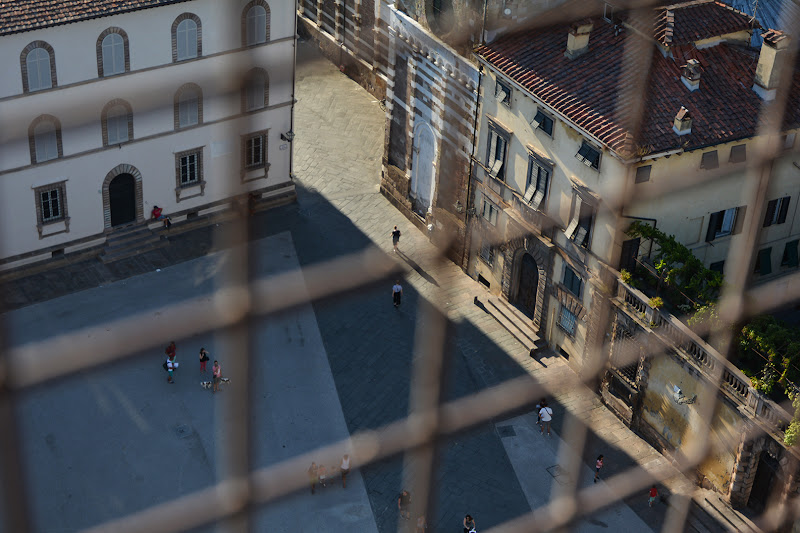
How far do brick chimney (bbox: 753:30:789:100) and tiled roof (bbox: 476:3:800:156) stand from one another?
0.15 metres

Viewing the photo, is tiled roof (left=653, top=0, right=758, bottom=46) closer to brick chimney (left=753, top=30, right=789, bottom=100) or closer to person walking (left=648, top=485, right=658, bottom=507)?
brick chimney (left=753, top=30, right=789, bottom=100)

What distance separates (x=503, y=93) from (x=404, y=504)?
227 inches

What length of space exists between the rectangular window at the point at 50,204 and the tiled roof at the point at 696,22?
8.86 m

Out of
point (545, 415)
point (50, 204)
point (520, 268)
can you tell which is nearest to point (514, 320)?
point (520, 268)

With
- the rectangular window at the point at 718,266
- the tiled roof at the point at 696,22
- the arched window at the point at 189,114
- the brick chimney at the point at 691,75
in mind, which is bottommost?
the rectangular window at the point at 718,266

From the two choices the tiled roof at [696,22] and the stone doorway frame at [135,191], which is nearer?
the tiled roof at [696,22]

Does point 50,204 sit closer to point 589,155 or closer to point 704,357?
point 589,155

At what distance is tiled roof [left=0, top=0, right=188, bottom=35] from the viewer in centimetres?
1697

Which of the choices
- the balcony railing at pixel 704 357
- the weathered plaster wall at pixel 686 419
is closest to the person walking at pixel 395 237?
the balcony railing at pixel 704 357

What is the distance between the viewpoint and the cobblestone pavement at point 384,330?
683 inches

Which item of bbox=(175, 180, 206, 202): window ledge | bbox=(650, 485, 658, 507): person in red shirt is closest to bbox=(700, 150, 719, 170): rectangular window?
bbox=(650, 485, 658, 507): person in red shirt

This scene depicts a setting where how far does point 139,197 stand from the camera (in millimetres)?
20656

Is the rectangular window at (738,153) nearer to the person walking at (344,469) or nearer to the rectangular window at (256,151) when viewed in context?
the person walking at (344,469)

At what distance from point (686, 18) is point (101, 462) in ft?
31.1
